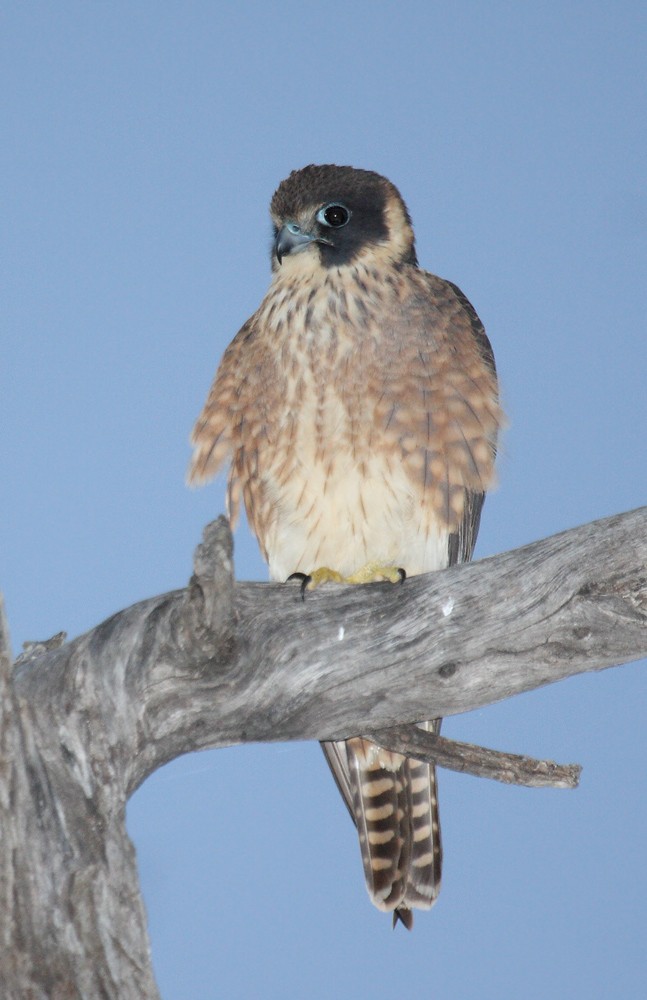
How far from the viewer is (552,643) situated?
2.12 meters

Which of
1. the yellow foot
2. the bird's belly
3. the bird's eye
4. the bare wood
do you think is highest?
the bird's eye

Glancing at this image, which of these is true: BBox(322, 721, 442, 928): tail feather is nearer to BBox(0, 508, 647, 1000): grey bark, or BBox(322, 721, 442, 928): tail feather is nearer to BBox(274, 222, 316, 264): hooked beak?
BBox(0, 508, 647, 1000): grey bark

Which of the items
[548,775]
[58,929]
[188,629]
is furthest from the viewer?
[548,775]

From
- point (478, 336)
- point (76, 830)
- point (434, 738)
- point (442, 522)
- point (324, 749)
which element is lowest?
point (76, 830)

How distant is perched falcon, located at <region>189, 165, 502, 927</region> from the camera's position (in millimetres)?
2516

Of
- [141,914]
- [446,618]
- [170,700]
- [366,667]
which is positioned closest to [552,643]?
[446,618]

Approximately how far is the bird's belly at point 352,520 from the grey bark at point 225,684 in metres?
0.36

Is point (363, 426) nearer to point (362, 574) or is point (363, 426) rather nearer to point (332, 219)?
point (362, 574)

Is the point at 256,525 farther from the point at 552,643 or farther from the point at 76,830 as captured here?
the point at 76,830

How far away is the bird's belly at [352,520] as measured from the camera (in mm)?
2531

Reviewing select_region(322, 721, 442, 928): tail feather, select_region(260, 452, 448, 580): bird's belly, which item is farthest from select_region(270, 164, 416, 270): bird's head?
select_region(322, 721, 442, 928): tail feather

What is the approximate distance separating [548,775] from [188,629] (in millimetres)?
746

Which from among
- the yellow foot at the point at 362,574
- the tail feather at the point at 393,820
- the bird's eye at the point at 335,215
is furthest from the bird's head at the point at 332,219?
the tail feather at the point at 393,820

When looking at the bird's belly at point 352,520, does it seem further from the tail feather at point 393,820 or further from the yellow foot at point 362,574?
the tail feather at point 393,820
